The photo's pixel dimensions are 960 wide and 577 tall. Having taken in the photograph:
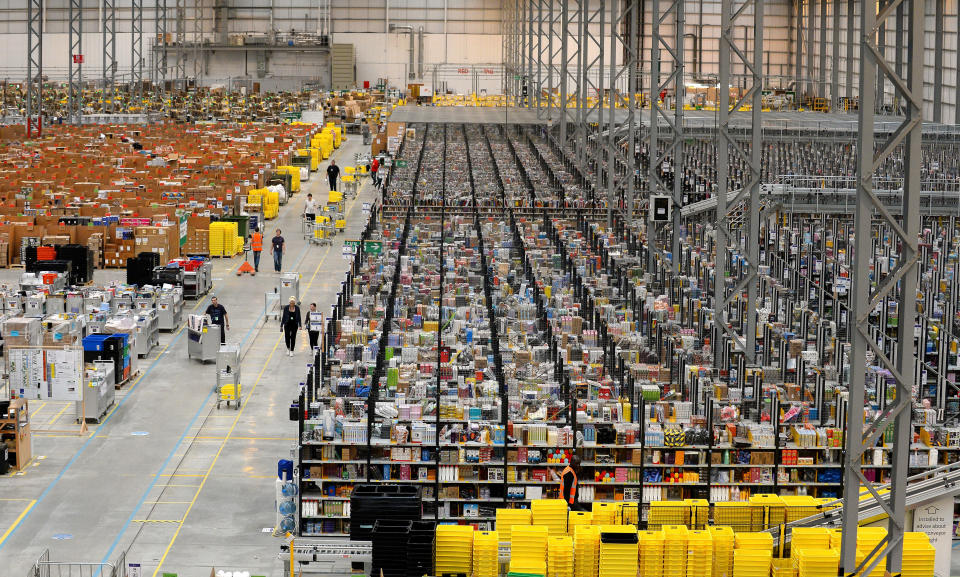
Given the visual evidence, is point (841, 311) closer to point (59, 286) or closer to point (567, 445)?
point (567, 445)

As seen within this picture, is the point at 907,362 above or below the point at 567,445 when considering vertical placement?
above

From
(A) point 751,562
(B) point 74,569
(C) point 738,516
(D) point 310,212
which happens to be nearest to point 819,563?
(A) point 751,562

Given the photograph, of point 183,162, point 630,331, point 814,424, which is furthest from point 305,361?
point 183,162

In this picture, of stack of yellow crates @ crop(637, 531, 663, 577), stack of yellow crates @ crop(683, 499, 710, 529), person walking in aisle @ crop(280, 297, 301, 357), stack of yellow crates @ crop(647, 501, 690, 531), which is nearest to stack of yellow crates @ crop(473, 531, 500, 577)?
stack of yellow crates @ crop(637, 531, 663, 577)

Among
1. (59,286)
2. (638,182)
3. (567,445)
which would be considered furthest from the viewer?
(638,182)

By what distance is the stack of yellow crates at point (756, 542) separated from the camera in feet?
44.8

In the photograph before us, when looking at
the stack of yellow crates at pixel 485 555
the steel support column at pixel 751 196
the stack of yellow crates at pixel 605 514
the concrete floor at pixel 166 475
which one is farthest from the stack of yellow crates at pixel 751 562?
the steel support column at pixel 751 196

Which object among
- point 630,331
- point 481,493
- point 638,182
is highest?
point 638,182

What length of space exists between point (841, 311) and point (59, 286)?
573 inches

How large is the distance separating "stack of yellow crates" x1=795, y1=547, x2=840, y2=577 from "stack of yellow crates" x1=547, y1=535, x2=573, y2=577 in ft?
6.87

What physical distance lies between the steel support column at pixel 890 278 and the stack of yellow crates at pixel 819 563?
0.56ft

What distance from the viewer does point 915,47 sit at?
38.4 ft

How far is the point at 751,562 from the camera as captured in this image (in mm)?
13609

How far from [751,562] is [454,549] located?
2754mm
